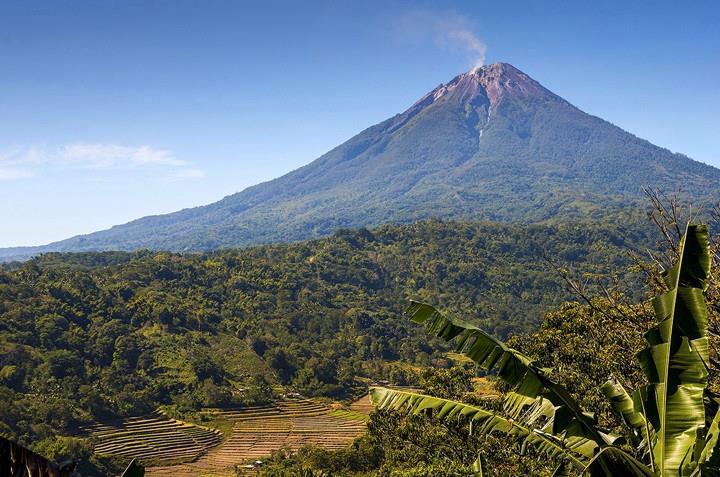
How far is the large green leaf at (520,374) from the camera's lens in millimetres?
3852

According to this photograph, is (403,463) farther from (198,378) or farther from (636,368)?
(198,378)

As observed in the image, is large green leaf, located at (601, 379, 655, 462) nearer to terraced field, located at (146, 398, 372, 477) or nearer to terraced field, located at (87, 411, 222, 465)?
terraced field, located at (146, 398, 372, 477)

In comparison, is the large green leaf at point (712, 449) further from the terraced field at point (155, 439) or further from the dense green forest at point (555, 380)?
the terraced field at point (155, 439)

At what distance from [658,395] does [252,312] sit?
65.0 m

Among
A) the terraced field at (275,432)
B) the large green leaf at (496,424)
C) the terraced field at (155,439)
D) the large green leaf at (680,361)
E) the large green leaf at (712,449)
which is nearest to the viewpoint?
the large green leaf at (680,361)

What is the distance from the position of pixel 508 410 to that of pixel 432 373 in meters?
12.4

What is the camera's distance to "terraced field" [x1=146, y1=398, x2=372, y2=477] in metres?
32.6

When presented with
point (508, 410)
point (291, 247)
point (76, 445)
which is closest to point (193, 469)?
point (76, 445)

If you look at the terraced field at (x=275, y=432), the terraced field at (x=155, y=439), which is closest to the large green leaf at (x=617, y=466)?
the terraced field at (x=275, y=432)

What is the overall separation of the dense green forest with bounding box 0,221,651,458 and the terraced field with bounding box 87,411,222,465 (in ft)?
4.83

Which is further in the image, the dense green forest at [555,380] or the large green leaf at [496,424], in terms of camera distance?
the dense green forest at [555,380]

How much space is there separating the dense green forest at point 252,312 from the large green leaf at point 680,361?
90.4 feet

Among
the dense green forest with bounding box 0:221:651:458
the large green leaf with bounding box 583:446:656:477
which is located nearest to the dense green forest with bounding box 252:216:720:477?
the large green leaf with bounding box 583:446:656:477

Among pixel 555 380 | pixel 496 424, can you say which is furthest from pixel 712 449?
pixel 555 380
